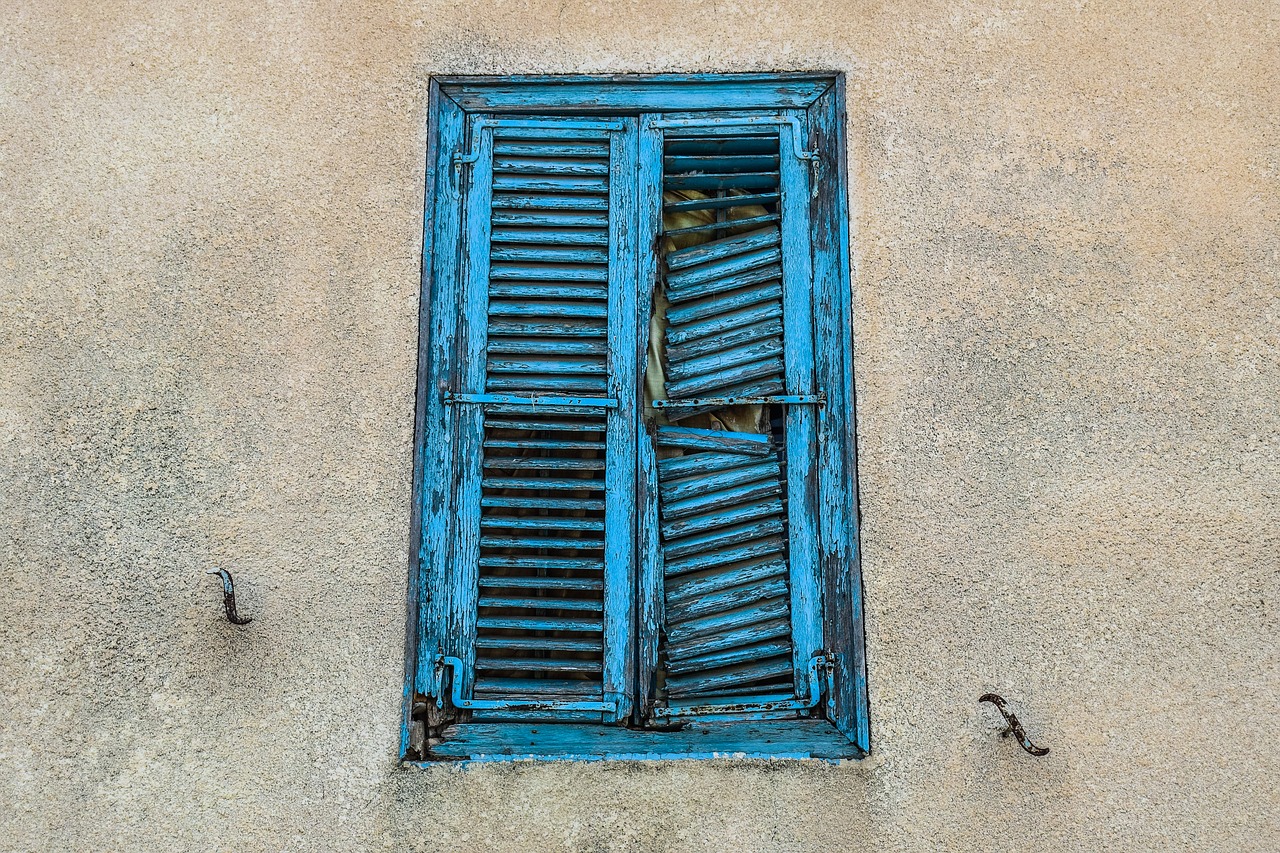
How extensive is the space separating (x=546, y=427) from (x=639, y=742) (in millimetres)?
872

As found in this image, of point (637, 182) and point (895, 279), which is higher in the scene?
point (637, 182)

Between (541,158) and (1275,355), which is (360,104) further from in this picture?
(1275,355)

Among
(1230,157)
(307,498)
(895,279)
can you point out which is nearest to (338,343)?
(307,498)

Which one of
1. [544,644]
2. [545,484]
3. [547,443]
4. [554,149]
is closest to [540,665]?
[544,644]

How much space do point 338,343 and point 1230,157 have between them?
2.54 meters

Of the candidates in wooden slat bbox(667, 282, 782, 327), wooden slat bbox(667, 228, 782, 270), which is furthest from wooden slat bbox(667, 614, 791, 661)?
wooden slat bbox(667, 228, 782, 270)

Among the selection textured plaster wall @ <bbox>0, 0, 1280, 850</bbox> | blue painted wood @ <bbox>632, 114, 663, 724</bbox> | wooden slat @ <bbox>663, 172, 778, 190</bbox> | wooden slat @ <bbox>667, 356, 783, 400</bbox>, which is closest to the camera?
textured plaster wall @ <bbox>0, 0, 1280, 850</bbox>

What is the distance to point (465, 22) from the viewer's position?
2529mm

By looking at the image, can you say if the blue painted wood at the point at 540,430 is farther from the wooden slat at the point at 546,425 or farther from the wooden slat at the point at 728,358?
the wooden slat at the point at 728,358

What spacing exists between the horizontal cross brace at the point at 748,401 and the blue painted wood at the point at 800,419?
22mm

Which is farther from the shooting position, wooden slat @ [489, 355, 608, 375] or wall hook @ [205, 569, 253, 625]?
wooden slat @ [489, 355, 608, 375]

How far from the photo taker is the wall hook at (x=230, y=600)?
86.5 inches

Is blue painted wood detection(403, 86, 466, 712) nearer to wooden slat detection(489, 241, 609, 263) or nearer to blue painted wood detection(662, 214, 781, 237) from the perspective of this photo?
wooden slat detection(489, 241, 609, 263)

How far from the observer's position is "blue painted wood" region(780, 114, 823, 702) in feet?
7.66
